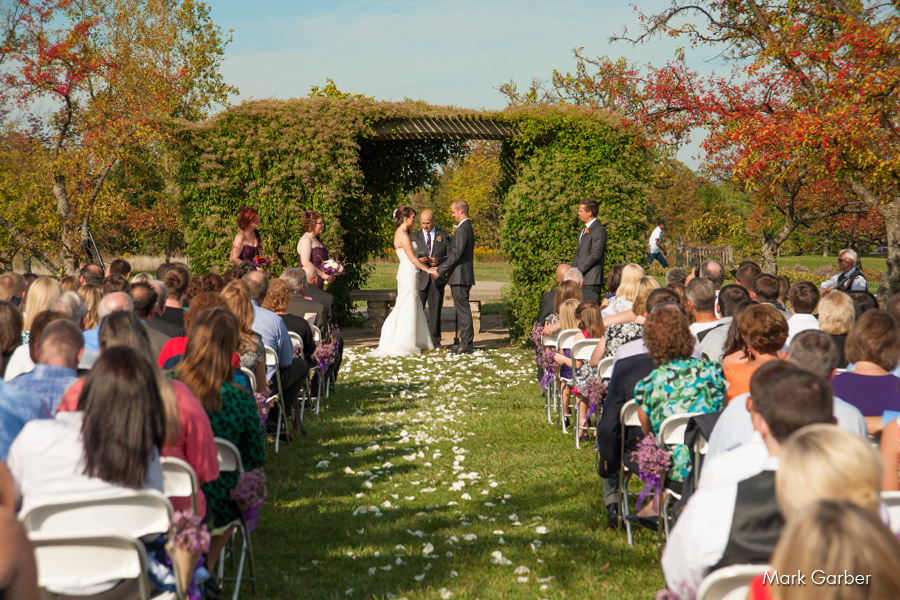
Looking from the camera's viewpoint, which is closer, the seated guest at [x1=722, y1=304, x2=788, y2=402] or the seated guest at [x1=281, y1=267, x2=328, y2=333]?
the seated guest at [x1=722, y1=304, x2=788, y2=402]

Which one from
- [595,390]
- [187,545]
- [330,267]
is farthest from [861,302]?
[330,267]

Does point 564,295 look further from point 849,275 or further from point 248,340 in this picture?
point 849,275

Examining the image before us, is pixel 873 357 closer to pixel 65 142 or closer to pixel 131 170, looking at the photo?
pixel 65 142

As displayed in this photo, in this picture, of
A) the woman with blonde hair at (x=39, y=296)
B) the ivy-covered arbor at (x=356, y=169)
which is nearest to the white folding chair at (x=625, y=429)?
the woman with blonde hair at (x=39, y=296)

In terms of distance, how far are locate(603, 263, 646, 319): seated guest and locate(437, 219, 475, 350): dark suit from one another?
531 centimetres

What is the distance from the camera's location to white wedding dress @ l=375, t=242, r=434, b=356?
1179cm

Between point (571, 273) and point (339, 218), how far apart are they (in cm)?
627

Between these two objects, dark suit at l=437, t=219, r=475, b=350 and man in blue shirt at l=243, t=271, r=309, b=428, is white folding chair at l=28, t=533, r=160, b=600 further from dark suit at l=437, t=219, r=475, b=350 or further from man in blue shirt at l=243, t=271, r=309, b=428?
dark suit at l=437, t=219, r=475, b=350

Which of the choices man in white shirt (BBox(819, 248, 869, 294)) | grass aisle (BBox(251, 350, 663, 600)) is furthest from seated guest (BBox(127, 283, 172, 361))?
man in white shirt (BBox(819, 248, 869, 294))

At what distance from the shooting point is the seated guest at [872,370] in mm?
3520

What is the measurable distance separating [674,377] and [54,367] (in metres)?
3.23

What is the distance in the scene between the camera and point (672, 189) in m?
45.3

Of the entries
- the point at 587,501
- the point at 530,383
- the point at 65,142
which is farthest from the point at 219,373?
the point at 65,142

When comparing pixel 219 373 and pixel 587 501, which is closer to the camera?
pixel 219 373
